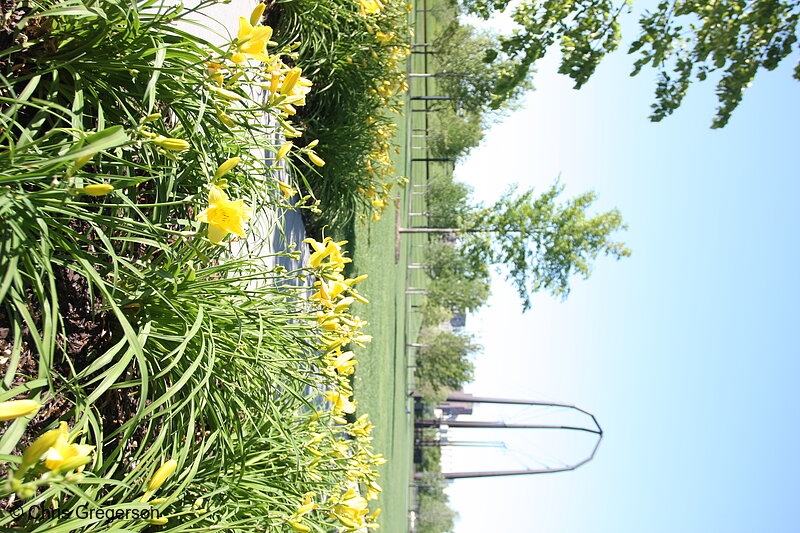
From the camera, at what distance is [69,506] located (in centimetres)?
146

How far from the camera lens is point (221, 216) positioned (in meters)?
1.50

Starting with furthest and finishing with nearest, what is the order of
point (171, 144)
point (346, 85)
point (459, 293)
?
point (459, 293) → point (346, 85) → point (171, 144)

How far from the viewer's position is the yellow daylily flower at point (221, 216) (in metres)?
1.48

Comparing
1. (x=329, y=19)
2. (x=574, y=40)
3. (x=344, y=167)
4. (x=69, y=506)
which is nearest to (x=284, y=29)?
(x=329, y=19)

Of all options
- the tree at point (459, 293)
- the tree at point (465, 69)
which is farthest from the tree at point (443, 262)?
the tree at point (465, 69)

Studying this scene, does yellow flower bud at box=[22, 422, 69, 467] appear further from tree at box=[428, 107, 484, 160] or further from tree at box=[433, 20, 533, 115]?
tree at box=[428, 107, 484, 160]

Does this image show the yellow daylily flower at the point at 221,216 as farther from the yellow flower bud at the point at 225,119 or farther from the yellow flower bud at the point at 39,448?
the yellow flower bud at the point at 39,448

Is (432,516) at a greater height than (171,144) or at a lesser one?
lesser

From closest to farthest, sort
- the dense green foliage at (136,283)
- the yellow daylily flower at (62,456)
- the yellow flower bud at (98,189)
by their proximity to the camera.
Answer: the yellow daylily flower at (62,456), the yellow flower bud at (98,189), the dense green foliage at (136,283)

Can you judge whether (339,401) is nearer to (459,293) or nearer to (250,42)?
(250,42)

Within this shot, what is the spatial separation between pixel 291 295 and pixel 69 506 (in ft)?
3.20

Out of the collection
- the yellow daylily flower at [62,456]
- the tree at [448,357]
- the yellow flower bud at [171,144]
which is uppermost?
the yellow flower bud at [171,144]

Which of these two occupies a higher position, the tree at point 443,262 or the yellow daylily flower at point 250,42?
the yellow daylily flower at point 250,42

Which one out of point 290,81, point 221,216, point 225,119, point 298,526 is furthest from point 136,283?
point 298,526
